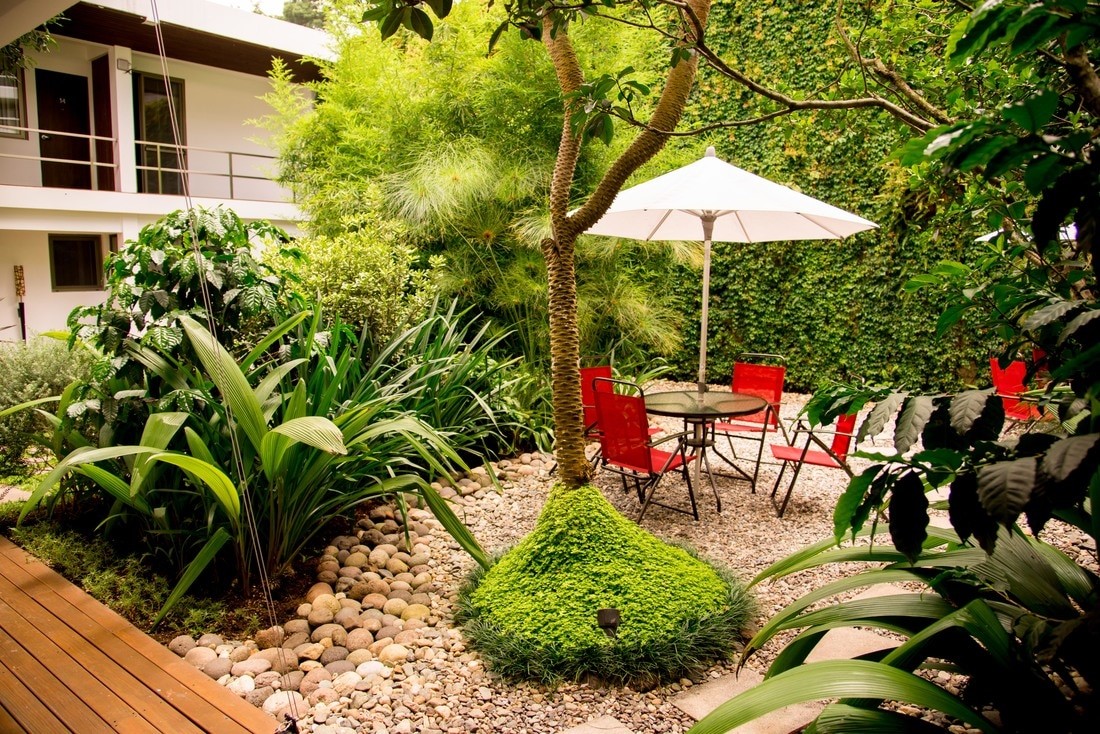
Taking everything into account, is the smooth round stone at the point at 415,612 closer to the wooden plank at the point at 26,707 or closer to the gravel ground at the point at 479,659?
the gravel ground at the point at 479,659

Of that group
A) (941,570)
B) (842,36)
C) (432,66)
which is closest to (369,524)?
(941,570)

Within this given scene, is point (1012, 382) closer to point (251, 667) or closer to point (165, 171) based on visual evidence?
point (251, 667)

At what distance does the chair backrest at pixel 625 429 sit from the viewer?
429 cm

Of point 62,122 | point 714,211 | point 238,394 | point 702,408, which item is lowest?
point 702,408

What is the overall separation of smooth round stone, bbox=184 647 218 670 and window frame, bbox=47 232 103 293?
11.5 metres

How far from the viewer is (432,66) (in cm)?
721

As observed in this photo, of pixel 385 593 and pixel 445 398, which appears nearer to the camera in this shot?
pixel 385 593

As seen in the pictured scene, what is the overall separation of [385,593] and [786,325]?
6749mm

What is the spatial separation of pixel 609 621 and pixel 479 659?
537mm

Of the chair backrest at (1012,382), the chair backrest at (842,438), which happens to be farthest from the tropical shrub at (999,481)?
the chair backrest at (1012,382)

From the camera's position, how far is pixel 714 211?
5.11 metres

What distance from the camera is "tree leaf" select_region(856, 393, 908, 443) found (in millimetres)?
1307

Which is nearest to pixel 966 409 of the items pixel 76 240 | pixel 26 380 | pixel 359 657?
pixel 359 657

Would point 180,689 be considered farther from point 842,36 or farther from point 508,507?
point 842,36
